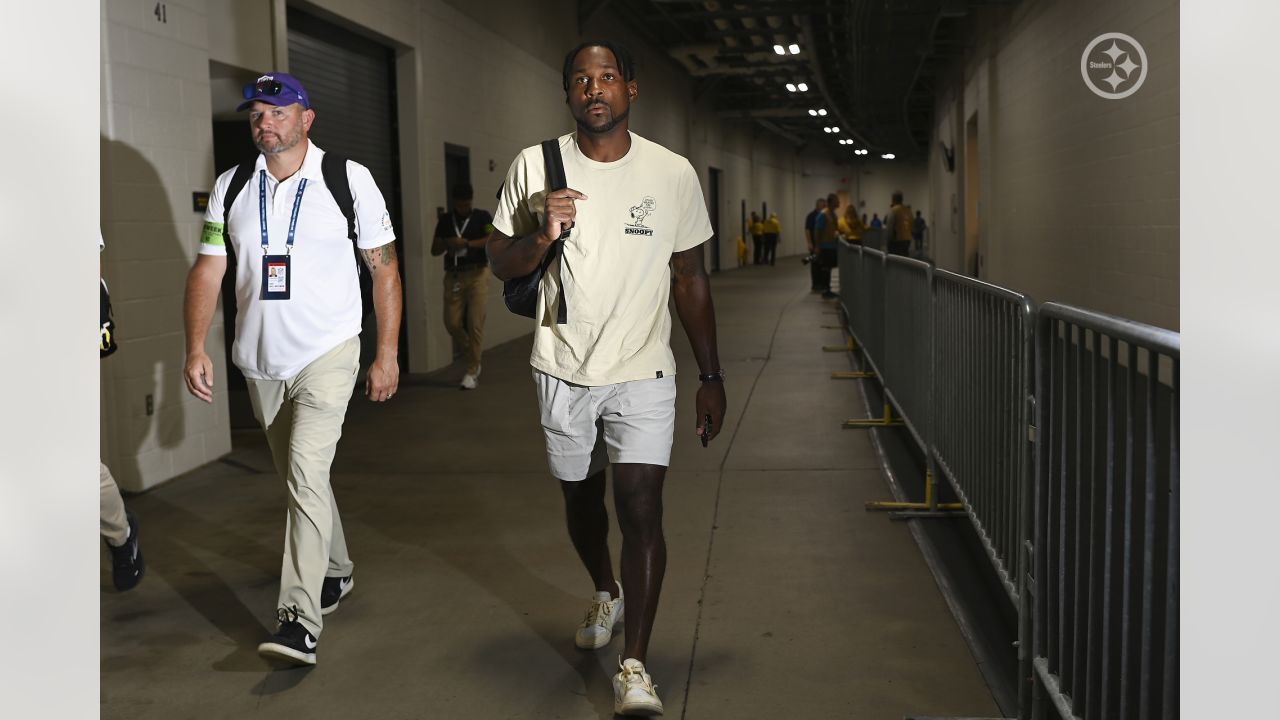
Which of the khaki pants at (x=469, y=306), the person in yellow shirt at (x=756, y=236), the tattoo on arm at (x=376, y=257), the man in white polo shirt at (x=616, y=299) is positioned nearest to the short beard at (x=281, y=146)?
the tattoo on arm at (x=376, y=257)

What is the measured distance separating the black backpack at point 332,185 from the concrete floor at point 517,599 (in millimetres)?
1456

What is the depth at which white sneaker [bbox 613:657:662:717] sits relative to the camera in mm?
3289

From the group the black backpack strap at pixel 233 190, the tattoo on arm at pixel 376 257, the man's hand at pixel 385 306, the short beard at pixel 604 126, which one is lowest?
the man's hand at pixel 385 306

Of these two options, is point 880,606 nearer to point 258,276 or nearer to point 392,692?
point 392,692

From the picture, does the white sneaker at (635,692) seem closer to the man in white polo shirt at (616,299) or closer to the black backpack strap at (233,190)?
the man in white polo shirt at (616,299)

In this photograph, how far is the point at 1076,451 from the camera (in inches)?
116

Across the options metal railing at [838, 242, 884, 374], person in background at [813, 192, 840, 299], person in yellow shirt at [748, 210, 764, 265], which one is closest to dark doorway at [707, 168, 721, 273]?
person in yellow shirt at [748, 210, 764, 265]

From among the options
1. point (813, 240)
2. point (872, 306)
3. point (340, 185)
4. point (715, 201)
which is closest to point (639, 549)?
point (340, 185)

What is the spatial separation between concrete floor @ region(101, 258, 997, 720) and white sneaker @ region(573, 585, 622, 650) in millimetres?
35

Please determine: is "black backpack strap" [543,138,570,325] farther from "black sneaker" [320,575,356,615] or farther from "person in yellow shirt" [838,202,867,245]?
"person in yellow shirt" [838,202,867,245]

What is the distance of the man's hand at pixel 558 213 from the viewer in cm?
320

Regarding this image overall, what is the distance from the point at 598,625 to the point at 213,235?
6.11ft

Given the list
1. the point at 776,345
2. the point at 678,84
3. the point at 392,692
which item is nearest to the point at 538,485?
the point at 392,692

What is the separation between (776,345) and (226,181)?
10.1 metres
